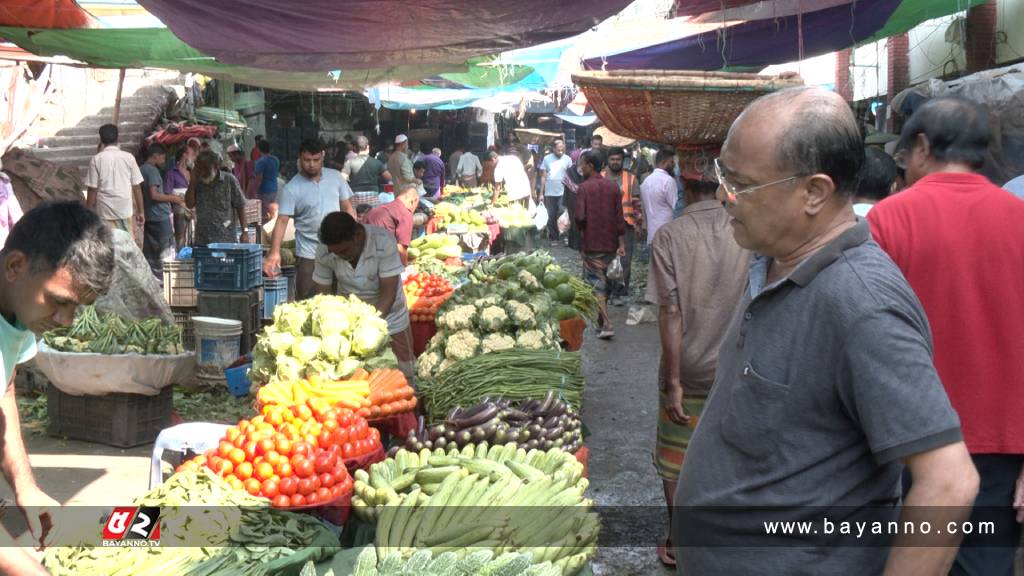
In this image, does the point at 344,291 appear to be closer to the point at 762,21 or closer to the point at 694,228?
the point at 694,228

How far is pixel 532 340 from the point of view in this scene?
623 centimetres

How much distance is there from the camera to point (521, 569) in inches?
111

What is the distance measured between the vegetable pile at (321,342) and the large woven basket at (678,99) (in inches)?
78.5

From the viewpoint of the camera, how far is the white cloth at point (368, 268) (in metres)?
6.59

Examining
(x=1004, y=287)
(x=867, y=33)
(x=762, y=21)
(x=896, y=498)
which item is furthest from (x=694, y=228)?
(x=867, y=33)

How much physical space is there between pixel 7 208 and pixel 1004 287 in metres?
8.16

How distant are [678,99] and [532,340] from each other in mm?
2151

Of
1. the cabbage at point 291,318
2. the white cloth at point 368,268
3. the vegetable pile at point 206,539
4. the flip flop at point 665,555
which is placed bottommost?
the flip flop at point 665,555

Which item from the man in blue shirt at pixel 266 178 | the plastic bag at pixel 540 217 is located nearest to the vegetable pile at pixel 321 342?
the man in blue shirt at pixel 266 178

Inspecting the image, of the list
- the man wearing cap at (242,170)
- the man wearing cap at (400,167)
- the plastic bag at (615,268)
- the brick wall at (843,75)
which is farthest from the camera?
the brick wall at (843,75)

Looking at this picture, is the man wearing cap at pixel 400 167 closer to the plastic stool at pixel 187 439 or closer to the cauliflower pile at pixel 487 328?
the cauliflower pile at pixel 487 328

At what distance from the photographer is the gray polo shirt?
5.90ft

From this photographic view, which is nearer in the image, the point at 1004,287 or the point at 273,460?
the point at 1004,287

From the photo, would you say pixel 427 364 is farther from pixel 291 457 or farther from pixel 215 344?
pixel 215 344
